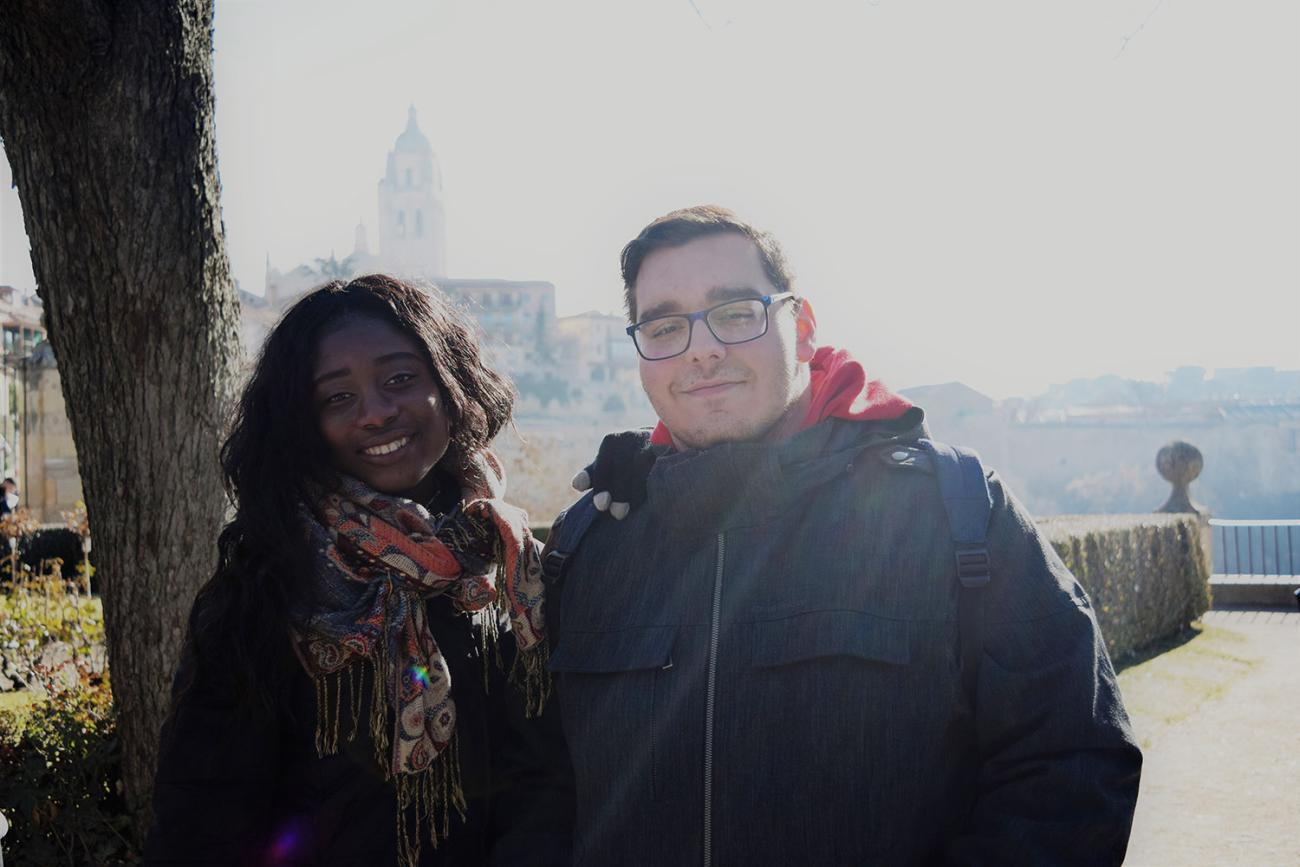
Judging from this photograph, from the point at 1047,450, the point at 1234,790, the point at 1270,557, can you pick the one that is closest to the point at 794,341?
the point at 1234,790

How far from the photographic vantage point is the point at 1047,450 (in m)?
48.6

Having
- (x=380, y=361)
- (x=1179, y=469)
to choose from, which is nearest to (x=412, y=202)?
(x=1179, y=469)

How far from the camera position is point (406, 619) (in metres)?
2.14

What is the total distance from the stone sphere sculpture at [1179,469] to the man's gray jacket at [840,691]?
11.9 m

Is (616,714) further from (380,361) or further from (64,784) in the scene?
(64,784)

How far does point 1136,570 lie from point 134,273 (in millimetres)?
8717

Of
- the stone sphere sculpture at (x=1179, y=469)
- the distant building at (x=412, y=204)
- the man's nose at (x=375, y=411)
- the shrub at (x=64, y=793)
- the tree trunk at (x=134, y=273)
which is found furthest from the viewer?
the distant building at (x=412, y=204)

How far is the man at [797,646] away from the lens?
1.70 metres

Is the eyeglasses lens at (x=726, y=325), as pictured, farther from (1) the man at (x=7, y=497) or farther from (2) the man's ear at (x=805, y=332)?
(1) the man at (x=7, y=497)

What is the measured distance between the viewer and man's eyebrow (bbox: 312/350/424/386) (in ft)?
7.16

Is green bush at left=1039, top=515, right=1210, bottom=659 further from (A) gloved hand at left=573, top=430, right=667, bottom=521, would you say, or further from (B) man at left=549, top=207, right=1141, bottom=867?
(B) man at left=549, top=207, right=1141, bottom=867

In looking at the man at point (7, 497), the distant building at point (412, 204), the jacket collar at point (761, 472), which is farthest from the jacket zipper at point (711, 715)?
the distant building at point (412, 204)

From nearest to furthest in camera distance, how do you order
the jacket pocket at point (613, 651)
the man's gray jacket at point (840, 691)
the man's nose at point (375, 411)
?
the man's gray jacket at point (840, 691)
the jacket pocket at point (613, 651)
the man's nose at point (375, 411)

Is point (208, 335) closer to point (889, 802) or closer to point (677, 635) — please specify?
point (677, 635)
